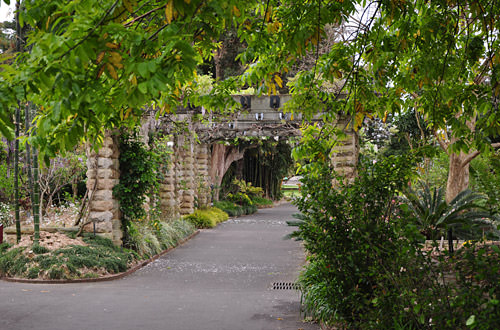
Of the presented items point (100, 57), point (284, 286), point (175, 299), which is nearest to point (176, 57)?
point (100, 57)

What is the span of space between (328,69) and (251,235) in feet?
37.9

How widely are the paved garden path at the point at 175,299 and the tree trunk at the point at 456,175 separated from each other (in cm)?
393

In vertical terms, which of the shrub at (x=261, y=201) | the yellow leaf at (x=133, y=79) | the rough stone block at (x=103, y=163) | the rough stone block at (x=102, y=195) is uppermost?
the yellow leaf at (x=133, y=79)

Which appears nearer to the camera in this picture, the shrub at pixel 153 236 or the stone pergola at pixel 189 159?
the stone pergola at pixel 189 159

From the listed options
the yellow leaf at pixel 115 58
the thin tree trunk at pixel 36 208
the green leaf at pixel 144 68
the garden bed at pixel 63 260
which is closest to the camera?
the green leaf at pixel 144 68

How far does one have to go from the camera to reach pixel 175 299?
23.6 feet

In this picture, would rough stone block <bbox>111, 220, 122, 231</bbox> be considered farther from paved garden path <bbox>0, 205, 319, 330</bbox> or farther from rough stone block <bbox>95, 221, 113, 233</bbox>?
paved garden path <bbox>0, 205, 319, 330</bbox>

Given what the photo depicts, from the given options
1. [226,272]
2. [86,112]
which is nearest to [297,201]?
[86,112]

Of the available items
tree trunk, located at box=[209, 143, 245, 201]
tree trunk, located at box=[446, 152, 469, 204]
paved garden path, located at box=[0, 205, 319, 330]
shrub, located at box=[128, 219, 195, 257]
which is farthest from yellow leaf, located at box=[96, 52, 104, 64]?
tree trunk, located at box=[209, 143, 245, 201]

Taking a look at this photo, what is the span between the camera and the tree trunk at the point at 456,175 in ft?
38.6

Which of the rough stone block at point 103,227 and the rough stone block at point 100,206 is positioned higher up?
the rough stone block at point 100,206

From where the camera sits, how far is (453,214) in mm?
9844

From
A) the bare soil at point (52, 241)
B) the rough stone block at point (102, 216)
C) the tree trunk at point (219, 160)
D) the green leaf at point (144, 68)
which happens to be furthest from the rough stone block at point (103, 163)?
the tree trunk at point (219, 160)

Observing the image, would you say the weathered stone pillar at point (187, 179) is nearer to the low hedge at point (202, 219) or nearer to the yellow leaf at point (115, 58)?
the low hedge at point (202, 219)
